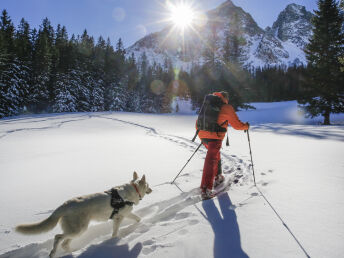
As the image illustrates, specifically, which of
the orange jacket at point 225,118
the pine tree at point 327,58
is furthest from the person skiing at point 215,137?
the pine tree at point 327,58

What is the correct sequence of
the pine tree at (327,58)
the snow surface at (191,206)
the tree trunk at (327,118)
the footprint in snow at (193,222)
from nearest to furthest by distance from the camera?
the snow surface at (191,206) → the footprint in snow at (193,222) → the pine tree at (327,58) → the tree trunk at (327,118)

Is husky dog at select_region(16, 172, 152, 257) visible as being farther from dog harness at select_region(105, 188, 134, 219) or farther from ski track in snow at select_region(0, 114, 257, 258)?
ski track in snow at select_region(0, 114, 257, 258)

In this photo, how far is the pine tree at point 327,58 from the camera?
58.3 feet

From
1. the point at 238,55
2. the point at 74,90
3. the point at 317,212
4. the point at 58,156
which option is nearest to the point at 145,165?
the point at 58,156

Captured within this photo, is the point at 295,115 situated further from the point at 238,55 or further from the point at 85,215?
the point at 85,215

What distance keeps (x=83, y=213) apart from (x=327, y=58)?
77.4ft

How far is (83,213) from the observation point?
2.33 meters

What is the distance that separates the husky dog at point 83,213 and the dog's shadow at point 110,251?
0.21 m

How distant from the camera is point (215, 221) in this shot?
2896mm

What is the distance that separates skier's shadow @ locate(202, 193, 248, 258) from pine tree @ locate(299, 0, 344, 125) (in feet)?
67.6

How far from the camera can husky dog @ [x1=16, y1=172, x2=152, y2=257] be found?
2201 millimetres

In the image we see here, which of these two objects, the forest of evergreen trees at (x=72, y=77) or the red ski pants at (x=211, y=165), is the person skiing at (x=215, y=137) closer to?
the red ski pants at (x=211, y=165)

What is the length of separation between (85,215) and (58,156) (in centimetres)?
531

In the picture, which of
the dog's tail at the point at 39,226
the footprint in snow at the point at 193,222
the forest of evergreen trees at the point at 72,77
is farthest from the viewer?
the forest of evergreen trees at the point at 72,77
